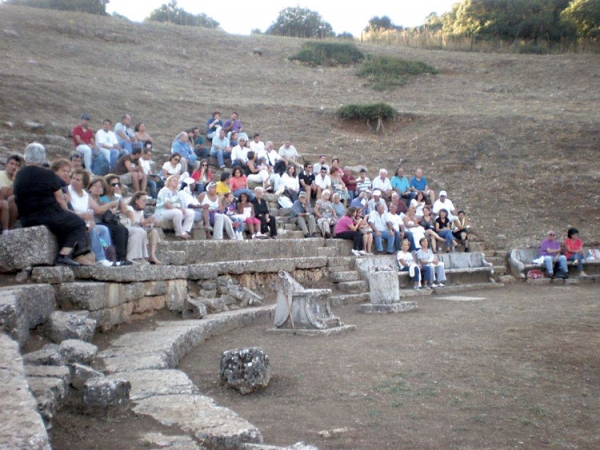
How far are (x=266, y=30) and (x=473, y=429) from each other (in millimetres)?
46569

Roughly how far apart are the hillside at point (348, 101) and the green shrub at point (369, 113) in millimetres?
502

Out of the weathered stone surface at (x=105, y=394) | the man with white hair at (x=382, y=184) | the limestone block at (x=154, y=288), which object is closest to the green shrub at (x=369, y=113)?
the man with white hair at (x=382, y=184)

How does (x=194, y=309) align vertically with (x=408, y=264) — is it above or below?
below

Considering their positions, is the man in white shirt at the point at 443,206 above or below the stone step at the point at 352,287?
above

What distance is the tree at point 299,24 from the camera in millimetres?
47125

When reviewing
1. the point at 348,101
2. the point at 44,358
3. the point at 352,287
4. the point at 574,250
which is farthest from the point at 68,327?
the point at 348,101

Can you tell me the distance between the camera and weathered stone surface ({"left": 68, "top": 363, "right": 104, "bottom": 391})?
16.1ft

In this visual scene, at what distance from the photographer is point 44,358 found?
5039 millimetres

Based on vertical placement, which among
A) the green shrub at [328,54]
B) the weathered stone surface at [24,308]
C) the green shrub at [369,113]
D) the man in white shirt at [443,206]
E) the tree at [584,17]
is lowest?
the weathered stone surface at [24,308]

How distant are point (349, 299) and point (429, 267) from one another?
9.08ft

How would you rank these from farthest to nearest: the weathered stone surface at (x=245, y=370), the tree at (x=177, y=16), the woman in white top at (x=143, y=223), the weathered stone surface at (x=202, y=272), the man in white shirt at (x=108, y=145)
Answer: the tree at (x=177, y=16)
the man in white shirt at (x=108, y=145)
the weathered stone surface at (x=202, y=272)
the woman in white top at (x=143, y=223)
the weathered stone surface at (x=245, y=370)

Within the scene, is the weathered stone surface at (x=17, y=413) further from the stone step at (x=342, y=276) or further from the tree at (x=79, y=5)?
the tree at (x=79, y=5)

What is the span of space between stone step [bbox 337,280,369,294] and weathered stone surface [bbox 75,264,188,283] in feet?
13.8

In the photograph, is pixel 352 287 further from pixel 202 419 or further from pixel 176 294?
pixel 202 419
